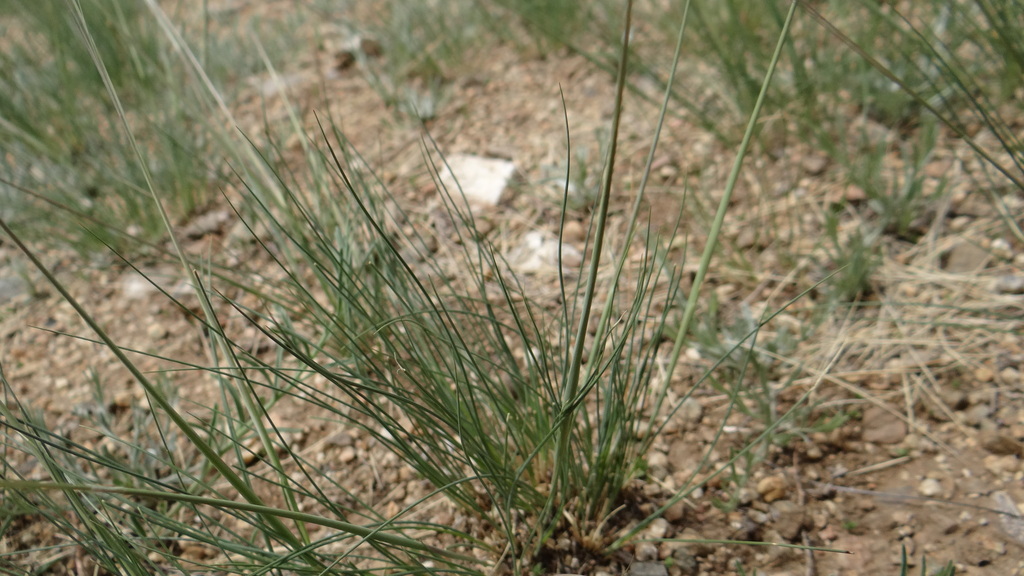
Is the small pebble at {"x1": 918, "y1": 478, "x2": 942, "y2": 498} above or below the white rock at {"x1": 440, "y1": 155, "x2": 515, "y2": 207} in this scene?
below

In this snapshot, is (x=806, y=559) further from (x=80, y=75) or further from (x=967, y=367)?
(x=80, y=75)

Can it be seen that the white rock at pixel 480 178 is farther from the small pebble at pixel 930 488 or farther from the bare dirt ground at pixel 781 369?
the small pebble at pixel 930 488

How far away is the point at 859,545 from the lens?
4.23ft

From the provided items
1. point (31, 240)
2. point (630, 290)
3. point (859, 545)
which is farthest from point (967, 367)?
point (31, 240)

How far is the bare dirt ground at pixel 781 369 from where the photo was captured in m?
1.31

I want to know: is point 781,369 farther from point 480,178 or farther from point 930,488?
point 480,178

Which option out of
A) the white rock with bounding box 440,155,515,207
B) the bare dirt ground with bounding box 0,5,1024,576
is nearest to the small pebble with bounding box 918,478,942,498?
the bare dirt ground with bounding box 0,5,1024,576

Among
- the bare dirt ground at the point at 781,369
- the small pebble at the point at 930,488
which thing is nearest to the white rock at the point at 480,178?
the bare dirt ground at the point at 781,369

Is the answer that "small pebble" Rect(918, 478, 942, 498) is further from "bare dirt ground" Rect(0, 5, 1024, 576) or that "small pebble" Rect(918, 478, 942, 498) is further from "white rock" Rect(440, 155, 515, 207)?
"white rock" Rect(440, 155, 515, 207)

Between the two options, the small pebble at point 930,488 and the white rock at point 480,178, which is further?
the white rock at point 480,178

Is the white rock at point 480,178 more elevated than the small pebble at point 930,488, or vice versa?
the white rock at point 480,178

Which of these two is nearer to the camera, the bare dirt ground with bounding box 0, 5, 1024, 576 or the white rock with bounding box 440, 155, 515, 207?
the bare dirt ground with bounding box 0, 5, 1024, 576

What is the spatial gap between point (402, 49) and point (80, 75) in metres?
1.14

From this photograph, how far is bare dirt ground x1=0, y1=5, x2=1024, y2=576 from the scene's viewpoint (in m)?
1.31
